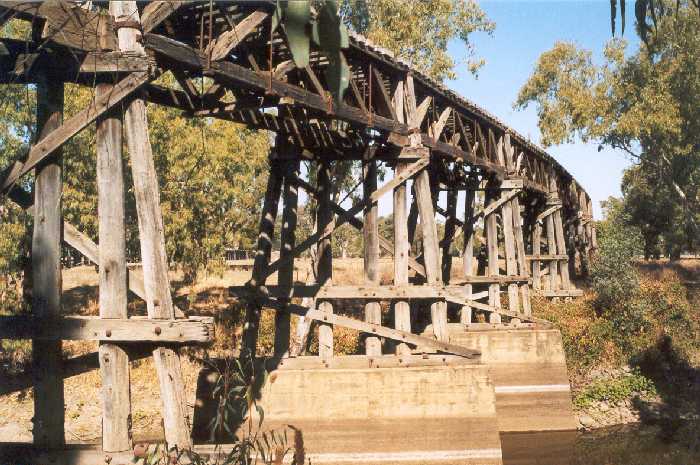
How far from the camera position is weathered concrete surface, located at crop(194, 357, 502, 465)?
7.85 m

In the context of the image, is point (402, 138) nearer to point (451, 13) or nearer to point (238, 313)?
point (238, 313)

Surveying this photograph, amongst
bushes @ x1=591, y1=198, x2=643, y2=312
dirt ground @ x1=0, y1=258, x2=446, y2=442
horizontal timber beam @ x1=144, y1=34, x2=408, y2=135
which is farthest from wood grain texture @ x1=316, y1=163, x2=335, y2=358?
bushes @ x1=591, y1=198, x2=643, y2=312

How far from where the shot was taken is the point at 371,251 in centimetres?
937

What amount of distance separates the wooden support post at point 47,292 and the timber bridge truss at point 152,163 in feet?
0.03

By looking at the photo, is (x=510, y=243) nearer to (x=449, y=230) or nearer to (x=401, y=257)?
(x=449, y=230)

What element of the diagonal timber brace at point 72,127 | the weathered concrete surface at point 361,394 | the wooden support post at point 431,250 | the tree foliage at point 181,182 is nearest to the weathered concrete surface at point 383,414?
the weathered concrete surface at point 361,394

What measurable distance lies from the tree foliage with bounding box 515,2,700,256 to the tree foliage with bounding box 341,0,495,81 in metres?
6.08

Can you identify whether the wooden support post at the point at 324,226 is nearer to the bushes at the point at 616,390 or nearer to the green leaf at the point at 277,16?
the green leaf at the point at 277,16

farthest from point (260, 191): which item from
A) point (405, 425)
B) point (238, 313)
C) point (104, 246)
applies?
point (104, 246)

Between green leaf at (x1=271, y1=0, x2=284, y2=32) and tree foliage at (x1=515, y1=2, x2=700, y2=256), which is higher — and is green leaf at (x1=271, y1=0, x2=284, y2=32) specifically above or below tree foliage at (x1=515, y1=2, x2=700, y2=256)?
below

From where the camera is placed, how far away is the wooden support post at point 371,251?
363 inches

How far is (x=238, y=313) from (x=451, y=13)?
12199mm

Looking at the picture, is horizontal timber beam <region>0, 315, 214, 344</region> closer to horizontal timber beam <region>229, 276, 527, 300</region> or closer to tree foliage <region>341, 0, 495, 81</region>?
horizontal timber beam <region>229, 276, 527, 300</region>

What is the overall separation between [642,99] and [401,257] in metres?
19.1
